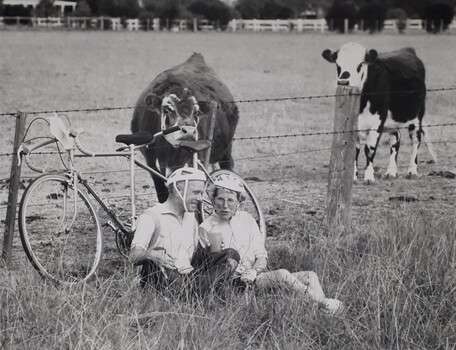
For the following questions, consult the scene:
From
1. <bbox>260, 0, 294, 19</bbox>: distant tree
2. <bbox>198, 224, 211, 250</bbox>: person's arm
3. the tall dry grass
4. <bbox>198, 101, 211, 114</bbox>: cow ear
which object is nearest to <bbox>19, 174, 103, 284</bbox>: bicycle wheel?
the tall dry grass

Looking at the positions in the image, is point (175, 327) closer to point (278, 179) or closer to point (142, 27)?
point (278, 179)

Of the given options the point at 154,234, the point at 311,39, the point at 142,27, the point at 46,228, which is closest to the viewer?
the point at 154,234

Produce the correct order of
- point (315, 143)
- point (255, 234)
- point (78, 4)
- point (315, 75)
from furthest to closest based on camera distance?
point (315, 75) < point (78, 4) < point (315, 143) < point (255, 234)

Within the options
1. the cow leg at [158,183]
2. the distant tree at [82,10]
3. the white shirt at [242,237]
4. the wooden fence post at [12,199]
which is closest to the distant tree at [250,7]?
the distant tree at [82,10]

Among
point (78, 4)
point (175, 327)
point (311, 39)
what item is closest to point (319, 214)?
point (175, 327)

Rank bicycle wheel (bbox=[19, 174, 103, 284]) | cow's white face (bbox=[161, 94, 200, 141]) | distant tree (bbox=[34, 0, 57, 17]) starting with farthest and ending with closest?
distant tree (bbox=[34, 0, 57, 17])
cow's white face (bbox=[161, 94, 200, 141])
bicycle wheel (bbox=[19, 174, 103, 284])

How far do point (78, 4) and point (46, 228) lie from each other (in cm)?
1319

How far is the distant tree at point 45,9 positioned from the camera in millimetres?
17281

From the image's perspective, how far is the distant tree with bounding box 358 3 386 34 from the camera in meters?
22.5

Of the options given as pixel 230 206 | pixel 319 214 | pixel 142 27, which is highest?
pixel 142 27

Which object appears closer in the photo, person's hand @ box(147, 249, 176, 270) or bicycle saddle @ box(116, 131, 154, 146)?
person's hand @ box(147, 249, 176, 270)

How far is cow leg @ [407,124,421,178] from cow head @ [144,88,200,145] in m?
4.02

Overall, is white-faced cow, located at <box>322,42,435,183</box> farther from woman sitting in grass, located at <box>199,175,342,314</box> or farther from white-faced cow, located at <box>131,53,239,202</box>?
woman sitting in grass, located at <box>199,175,342,314</box>

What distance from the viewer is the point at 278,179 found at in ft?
32.0
